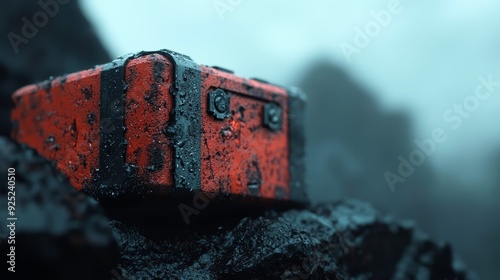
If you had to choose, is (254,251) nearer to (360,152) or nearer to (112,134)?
(112,134)

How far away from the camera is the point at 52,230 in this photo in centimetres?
144

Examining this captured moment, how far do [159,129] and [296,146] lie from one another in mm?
933

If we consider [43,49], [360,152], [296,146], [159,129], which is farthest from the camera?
[360,152]

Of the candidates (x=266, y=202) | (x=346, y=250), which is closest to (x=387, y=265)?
(x=346, y=250)

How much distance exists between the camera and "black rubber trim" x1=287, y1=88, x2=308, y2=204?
284cm

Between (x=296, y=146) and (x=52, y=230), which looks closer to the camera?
(x=52, y=230)

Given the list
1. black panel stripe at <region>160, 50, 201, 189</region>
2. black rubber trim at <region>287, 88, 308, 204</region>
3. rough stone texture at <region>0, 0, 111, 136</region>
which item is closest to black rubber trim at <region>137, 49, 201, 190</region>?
black panel stripe at <region>160, 50, 201, 189</region>

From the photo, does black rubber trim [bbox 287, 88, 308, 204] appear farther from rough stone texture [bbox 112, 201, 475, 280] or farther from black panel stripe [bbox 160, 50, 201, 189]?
black panel stripe [bbox 160, 50, 201, 189]

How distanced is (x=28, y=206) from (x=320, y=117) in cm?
537

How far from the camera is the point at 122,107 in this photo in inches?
86.7

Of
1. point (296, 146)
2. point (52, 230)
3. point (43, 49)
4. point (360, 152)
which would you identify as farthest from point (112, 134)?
point (360, 152)

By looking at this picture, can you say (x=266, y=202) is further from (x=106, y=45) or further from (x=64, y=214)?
(x=106, y=45)

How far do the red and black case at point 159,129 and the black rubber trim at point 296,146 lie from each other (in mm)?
43

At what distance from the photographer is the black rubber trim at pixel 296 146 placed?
2836mm
